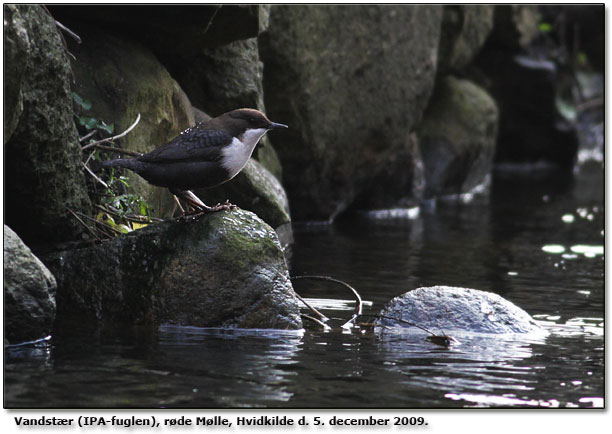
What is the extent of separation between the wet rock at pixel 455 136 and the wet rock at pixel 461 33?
513 mm

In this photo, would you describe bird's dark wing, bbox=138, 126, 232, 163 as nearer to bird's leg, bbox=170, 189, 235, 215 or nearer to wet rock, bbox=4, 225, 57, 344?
bird's leg, bbox=170, 189, 235, 215

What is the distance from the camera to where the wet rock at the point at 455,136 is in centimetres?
1609

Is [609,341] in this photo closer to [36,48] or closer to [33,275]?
[33,275]

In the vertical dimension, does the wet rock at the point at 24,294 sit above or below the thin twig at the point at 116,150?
below

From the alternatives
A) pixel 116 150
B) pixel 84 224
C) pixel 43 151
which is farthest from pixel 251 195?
pixel 43 151

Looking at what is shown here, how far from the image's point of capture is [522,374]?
5.01 metres

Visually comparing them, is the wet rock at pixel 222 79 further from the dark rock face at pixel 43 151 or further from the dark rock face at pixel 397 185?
the dark rock face at pixel 397 185

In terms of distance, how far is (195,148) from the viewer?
18.9ft

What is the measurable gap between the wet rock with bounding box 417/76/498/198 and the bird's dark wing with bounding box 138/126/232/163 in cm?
1050

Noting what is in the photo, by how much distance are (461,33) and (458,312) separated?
1098 centimetres

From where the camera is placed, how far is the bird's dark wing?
5.75 m

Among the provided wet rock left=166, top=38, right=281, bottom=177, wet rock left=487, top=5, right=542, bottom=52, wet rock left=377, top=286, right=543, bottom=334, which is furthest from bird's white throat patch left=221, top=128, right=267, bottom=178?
wet rock left=487, top=5, right=542, bottom=52

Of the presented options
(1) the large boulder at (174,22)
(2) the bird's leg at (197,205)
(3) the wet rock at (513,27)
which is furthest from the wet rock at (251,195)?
(3) the wet rock at (513,27)

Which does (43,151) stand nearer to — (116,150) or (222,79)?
(116,150)
